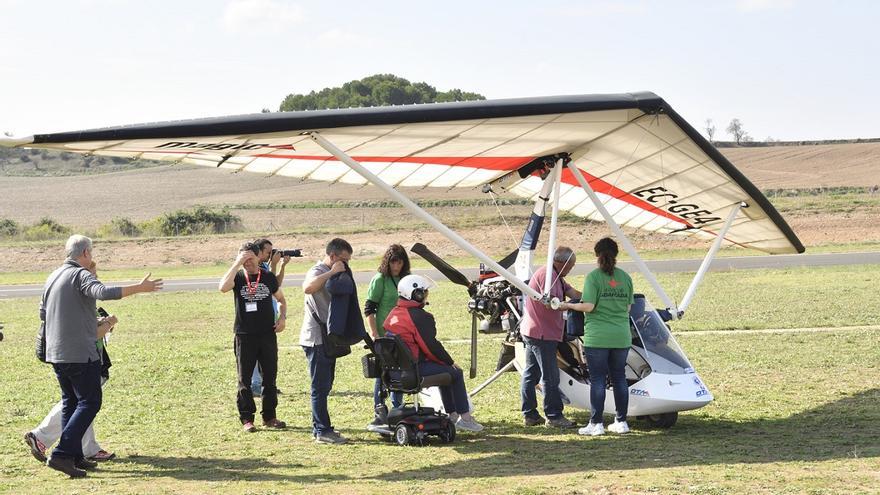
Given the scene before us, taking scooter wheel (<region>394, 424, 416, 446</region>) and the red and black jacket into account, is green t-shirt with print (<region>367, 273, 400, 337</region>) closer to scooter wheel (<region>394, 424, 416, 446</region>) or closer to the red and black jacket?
the red and black jacket

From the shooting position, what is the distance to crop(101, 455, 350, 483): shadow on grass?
794 centimetres

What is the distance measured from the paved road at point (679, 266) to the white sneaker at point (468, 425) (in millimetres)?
18770

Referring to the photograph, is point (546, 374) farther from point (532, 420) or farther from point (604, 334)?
point (604, 334)

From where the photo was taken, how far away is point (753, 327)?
54.6 ft

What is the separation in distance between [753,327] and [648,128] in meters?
8.06

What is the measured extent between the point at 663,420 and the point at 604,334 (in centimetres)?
106

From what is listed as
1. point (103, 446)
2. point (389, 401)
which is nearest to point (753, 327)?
point (389, 401)

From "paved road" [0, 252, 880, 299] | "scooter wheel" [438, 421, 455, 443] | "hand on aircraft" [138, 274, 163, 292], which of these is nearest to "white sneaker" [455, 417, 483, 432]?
"scooter wheel" [438, 421, 455, 443]

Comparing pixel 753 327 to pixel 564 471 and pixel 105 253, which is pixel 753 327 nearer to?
pixel 564 471

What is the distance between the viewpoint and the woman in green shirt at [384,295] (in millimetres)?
9602

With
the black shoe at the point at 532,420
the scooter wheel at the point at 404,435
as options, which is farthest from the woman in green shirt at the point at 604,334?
the scooter wheel at the point at 404,435

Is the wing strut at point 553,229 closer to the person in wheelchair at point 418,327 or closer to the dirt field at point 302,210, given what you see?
the person in wheelchair at point 418,327

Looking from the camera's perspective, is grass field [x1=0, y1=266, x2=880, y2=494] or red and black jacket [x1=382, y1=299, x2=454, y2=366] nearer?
grass field [x1=0, y1=266, x2=880, y2=494]

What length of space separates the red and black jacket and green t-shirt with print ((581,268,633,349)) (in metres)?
1.33
